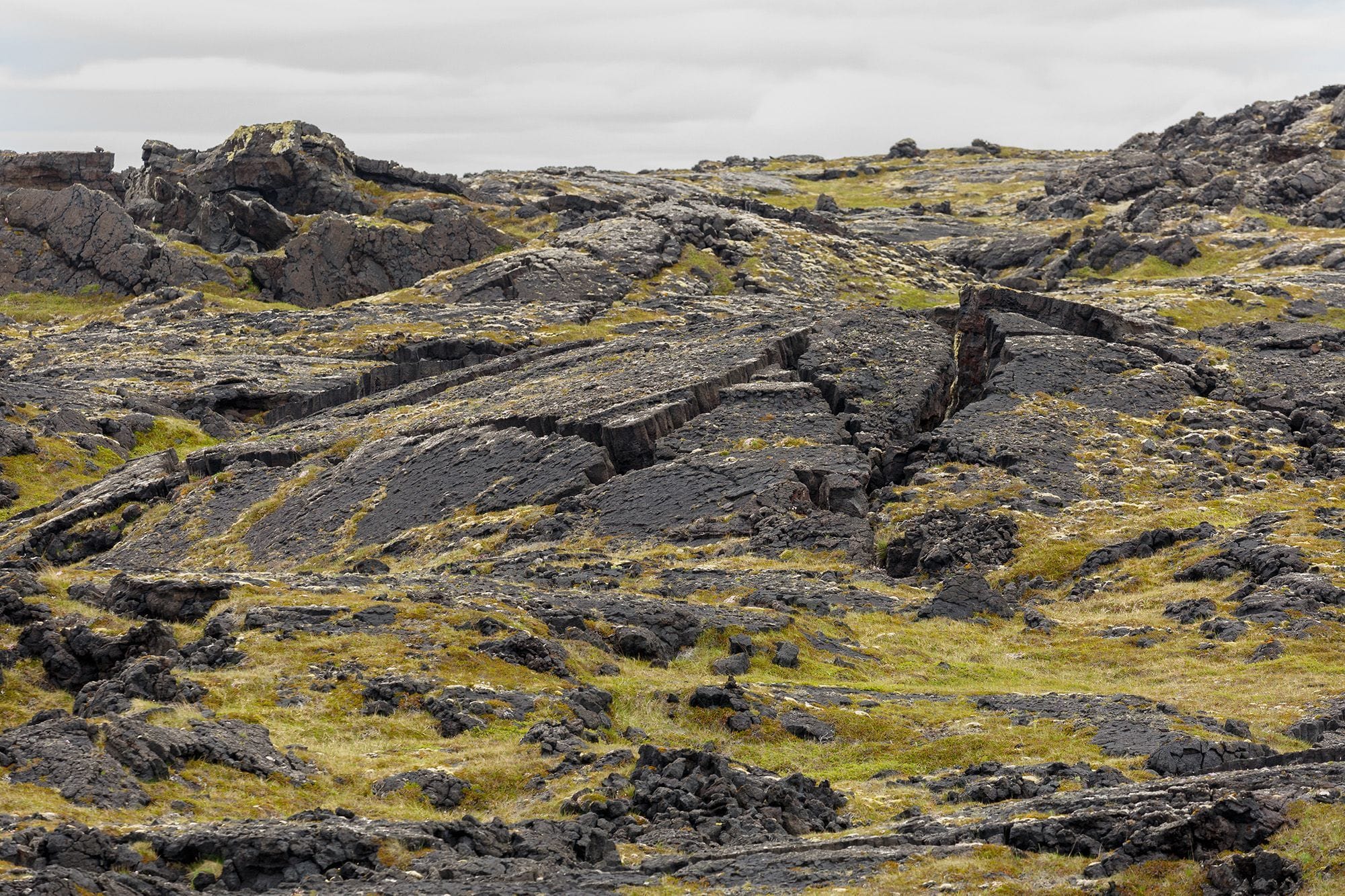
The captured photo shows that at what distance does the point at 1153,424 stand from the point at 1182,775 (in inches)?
1883

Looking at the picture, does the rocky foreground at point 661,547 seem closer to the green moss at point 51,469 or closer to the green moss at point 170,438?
the green moss at point 51,469

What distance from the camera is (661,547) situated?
220 ft

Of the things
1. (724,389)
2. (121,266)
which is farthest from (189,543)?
(121,266)

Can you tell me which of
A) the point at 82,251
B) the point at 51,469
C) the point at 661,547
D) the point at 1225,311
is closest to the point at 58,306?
the point at 82,251

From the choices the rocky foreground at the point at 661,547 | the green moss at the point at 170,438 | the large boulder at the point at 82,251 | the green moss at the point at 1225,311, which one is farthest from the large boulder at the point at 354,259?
the green moss at the point at 1225,311

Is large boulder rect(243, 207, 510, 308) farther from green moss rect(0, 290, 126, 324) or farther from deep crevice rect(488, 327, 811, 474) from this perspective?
deep crevice rect(488, 327, 811, 474)

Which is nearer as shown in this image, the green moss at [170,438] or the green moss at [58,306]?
the green moss at [170,438]

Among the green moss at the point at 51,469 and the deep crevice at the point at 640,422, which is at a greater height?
the deep crevice at the point at 640,422

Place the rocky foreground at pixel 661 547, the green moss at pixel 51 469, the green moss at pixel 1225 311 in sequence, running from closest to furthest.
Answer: the rocky foreground at pixel 661 547
the green moss at pixel 51 469
the green moss at pixel 1225 311

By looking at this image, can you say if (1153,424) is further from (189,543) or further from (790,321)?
(189,543)

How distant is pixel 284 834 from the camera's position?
27359 mm

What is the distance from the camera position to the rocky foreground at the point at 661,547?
2878cm

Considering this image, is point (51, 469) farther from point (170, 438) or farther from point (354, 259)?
point (354, 259)

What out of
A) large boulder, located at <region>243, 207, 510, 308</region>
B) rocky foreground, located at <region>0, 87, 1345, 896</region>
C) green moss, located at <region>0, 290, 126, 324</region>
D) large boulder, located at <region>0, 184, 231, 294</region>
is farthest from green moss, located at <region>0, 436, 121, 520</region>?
large boulder, located at <region>0, 184, 231, 294</region>
